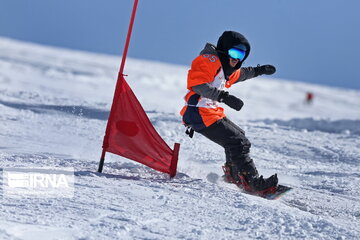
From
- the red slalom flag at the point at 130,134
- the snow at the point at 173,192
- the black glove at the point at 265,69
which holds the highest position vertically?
the black glove at the point at 265,69

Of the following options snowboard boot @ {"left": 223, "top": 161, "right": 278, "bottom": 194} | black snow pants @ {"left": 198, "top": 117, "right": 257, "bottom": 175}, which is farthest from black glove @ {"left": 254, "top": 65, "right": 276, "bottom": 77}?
snowboard boot @ {"left": 223, "top": 161, "right": 278, "bottom": 194}

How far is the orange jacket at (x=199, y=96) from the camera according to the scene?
171 inches

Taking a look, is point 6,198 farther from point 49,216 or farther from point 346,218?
point 346,218

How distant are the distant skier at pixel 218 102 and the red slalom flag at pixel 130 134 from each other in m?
0.33

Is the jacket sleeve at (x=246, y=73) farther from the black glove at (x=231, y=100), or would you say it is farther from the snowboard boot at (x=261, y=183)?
the snowboard boot at (x=261, y=183)

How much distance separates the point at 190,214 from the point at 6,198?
1100 millimetres

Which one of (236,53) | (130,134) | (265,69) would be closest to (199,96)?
(236,53)

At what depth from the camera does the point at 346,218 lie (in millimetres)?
3977

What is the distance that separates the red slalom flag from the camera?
4441 mm

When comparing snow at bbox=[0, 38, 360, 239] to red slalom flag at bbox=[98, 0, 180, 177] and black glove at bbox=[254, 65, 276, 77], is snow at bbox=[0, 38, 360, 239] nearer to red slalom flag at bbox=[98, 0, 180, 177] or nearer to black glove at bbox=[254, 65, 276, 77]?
red slalom flag at bbox=[98, 0, 180, 177]

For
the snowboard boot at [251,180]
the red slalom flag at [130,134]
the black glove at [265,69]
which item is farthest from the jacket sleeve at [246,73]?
the red slalom flag at [130,134]

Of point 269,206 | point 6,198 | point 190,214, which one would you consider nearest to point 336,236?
point 269,206

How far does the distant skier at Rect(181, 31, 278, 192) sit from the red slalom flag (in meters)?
0.33

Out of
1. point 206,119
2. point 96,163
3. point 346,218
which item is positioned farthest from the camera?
point 96,163
